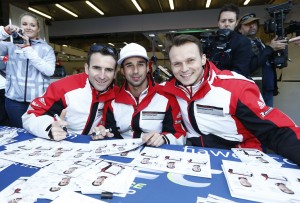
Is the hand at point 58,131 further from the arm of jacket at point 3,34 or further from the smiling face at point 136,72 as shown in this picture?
the arm of jacket at point 3,34

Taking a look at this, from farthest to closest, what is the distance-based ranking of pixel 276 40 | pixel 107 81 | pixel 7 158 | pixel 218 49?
pixel 276 40 < pixel 218 49 < pixel 107 81 < pixel 7 158

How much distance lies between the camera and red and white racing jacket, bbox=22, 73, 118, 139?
170 cm

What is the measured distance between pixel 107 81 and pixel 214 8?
775cm

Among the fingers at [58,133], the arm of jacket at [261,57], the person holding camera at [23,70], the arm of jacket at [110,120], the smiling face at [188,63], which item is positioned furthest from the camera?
the arm of jacket at [261,57]

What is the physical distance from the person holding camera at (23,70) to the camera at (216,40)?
4.89ft

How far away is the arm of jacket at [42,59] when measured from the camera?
210cm

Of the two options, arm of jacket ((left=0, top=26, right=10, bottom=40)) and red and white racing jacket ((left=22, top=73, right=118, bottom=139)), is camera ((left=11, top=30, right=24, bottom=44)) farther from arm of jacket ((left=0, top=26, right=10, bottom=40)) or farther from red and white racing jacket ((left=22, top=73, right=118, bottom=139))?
red and white racing jacket ((left=22, top=73, right=118, bottom=139))

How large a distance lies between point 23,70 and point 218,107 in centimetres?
183

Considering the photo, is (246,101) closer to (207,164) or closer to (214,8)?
(207,164)

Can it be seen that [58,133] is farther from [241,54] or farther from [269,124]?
[241,54]

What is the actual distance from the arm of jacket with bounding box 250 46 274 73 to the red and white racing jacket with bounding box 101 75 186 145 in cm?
118

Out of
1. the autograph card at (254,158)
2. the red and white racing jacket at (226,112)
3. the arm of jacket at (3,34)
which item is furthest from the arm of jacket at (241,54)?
the arm of jacket at (3,34)

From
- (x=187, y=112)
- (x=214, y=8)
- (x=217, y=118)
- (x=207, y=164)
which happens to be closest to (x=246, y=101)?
(x=217, y=118)

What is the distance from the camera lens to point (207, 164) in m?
1.03
